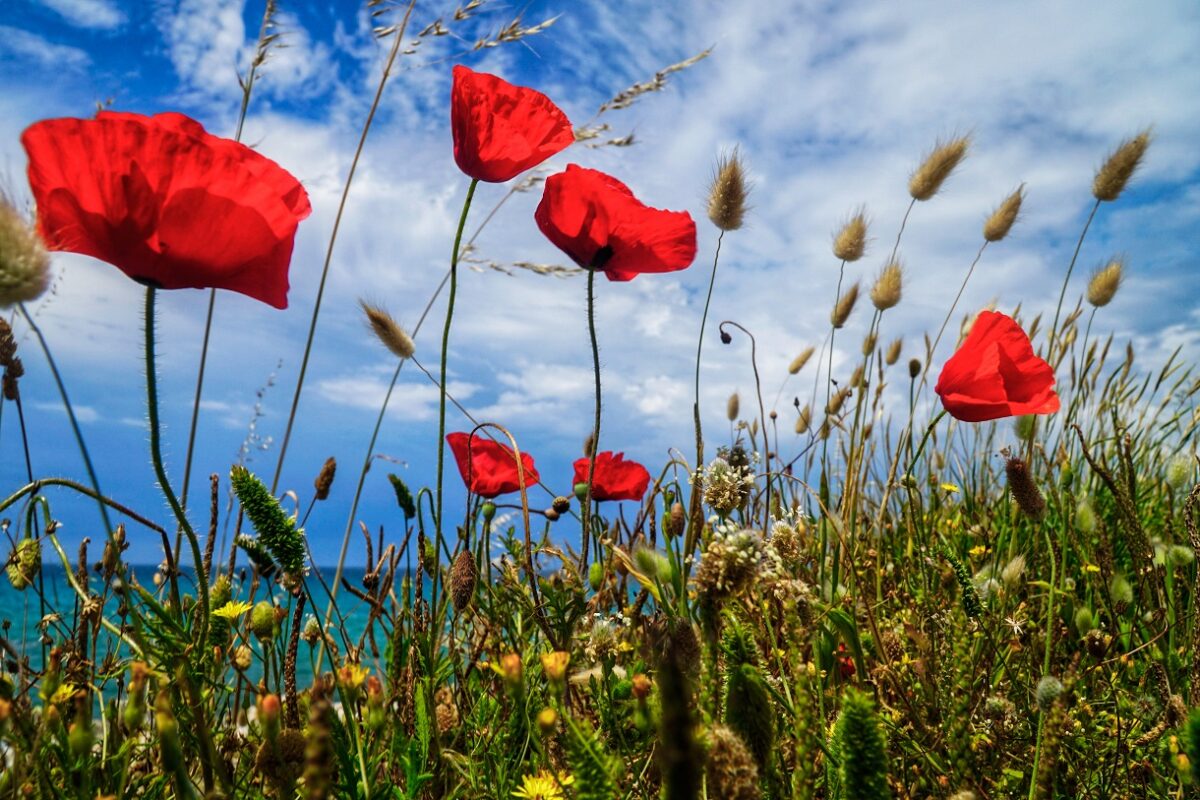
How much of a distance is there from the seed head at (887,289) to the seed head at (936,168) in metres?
0.33

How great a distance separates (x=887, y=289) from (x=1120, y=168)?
1.23 m

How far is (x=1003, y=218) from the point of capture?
10.6 feet

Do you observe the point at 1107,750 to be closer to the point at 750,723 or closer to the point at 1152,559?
the point at 1152,559

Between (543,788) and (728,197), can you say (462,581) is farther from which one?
(728,197)

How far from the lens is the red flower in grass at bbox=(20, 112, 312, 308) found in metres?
0.96

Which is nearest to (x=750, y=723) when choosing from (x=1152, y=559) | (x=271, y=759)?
(x=271, y=759)

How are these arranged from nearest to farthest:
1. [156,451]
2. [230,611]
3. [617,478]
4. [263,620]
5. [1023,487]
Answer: [156,451]
[263,620]
[230,611]
[1023,487]
[617,478]

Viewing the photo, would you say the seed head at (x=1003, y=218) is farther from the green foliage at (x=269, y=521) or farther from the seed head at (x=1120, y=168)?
the green foliage at (x=269, y=521)

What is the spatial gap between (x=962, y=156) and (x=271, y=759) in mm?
3153

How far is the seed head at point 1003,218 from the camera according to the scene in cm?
323

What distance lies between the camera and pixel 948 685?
1580 mm

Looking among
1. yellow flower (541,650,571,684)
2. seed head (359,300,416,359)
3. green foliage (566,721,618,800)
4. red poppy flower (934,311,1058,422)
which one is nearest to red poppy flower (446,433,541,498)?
seed head (359,300,416,359)

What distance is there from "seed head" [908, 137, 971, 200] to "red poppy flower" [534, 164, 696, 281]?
1831 mm

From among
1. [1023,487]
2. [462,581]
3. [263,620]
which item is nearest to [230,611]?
[263,620]
